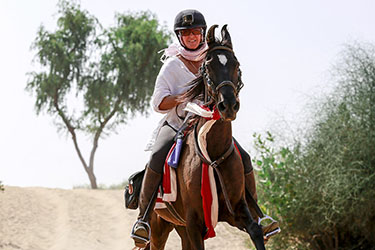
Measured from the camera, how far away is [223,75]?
4.36m

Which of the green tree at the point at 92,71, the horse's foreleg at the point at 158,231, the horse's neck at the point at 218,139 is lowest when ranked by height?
the horse's foreleg at the point at 158,231

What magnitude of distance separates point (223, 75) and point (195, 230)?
54.7 inches

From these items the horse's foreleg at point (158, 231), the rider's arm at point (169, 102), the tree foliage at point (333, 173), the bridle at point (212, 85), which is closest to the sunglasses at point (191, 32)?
the rider's arm at point (169, 102)

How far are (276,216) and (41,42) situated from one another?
17.9m

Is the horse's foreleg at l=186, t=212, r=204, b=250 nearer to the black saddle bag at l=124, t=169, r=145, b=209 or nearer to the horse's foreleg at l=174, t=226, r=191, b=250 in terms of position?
the horse's foreleg at l=174, t=226, r=191, b=250

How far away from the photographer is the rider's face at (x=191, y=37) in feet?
17.9

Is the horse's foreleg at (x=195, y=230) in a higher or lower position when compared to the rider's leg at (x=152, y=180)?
lower

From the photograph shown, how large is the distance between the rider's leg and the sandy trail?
7.98 m

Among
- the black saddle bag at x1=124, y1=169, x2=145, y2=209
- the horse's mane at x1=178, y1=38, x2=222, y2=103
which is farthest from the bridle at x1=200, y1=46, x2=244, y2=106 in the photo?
the black saddle bag at x1=124, y1=169, x2=145, y2=209

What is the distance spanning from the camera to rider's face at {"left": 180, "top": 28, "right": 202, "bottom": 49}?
5.45 meters

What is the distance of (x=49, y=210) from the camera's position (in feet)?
57.1

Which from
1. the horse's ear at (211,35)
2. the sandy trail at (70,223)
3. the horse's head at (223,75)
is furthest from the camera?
the sandy trail at (70,223)

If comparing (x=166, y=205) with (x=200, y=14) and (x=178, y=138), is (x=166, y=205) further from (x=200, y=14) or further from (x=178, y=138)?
(x=200, y=14)

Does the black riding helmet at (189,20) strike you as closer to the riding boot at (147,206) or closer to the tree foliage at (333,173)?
the riding boot at (147,206)
